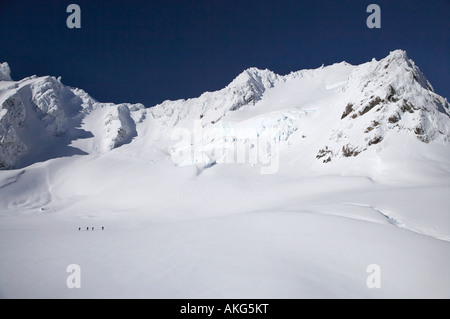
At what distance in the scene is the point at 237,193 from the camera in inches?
1359

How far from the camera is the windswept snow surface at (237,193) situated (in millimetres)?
9000

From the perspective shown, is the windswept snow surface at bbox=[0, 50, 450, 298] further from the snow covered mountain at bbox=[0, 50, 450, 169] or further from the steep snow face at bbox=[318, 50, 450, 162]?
the snow covered mountain at bbox=[0, 50, 450, 169]

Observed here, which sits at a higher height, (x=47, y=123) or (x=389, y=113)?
(x=47, y=123)

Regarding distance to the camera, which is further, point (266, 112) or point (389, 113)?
point (266, 112)

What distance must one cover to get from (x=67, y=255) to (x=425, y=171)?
114 ft

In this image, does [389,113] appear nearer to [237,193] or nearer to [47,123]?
[237,193]

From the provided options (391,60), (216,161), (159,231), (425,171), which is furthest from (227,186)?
(391,60)

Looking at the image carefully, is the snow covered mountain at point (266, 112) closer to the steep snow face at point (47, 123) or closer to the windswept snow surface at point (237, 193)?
the steep snow face at point (47, 123)

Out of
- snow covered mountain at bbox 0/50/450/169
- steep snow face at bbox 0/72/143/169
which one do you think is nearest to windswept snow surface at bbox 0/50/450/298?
snow covered mountain at bbox 0/50/450/169

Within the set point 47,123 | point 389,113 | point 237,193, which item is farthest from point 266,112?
point 47,123

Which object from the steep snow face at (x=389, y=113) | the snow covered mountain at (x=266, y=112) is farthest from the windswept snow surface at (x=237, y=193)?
the snow covered mountain at (x=266, y=112)

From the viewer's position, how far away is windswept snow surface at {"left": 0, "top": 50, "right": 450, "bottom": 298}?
29.5 ft

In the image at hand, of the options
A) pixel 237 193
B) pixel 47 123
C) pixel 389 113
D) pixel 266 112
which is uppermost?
pixel 47 123
